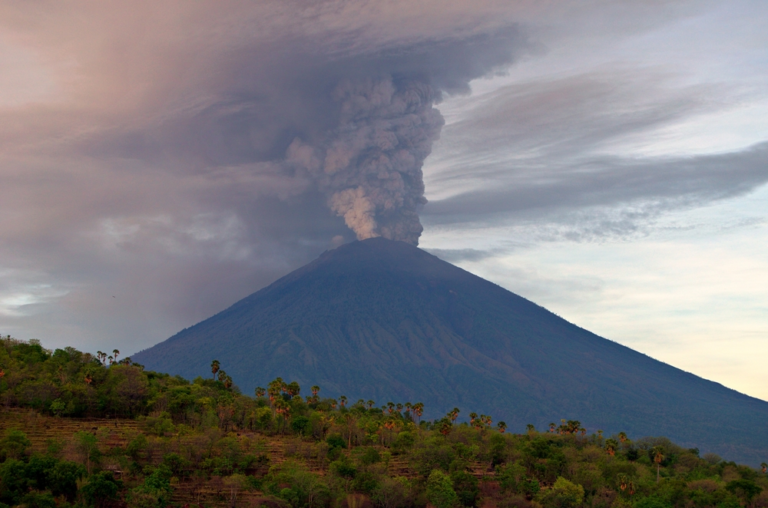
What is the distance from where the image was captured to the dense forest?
172ft

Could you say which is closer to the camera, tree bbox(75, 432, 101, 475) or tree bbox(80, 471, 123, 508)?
tree bbox(80, 471, 123, 508)

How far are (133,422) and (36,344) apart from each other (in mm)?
26239

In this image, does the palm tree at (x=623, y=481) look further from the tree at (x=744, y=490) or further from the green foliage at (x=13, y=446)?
the green foliage at (x=13, y=446)

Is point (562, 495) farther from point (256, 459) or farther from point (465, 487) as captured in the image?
point (256, 459)

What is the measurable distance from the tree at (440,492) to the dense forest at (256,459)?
11cm

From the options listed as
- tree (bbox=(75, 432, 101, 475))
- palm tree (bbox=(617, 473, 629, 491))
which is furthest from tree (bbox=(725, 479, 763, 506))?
tree (bbox=(75, 432, 101, 475))

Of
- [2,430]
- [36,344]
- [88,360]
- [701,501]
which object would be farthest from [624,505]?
[36,344]

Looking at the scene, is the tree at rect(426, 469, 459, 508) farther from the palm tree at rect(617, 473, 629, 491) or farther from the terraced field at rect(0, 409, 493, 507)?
the palm tree at rect(617, 473, 629, 491)

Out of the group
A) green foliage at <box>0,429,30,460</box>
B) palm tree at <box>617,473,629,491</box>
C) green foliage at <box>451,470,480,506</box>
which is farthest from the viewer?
palm tree at <box>617,473,629,491</box>

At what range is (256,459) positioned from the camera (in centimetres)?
6084

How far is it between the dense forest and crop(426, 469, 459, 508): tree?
0.35ft

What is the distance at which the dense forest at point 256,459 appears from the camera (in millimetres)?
52281

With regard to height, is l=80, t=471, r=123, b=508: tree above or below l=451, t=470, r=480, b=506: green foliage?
below

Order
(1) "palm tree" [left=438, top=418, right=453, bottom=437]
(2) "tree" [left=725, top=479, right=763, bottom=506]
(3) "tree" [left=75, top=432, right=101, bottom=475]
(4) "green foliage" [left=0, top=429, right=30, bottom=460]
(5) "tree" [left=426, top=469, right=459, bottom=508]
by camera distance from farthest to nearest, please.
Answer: (1) "palm tree" [left=438, top=418, right=453, bottom=437] < (2) "tree" [left=725, top=479, right=763, bottom=506] < (5) "tree" [left=426, top=469, right=459, bottom=508] < (3) "tree" [left=75, top=432, right=101, bottom=475] < (4) "green foliage" [left=0, top=429, right=30, bottom=460]
